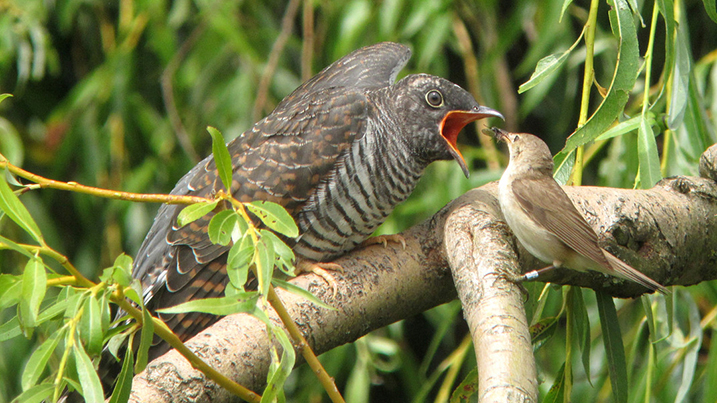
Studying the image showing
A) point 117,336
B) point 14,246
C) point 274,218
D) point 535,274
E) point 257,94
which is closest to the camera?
point 14,246

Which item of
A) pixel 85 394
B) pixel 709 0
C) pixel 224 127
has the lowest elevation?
pixel 85 394

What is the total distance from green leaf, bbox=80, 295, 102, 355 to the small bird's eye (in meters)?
1.34

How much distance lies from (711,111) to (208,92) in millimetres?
2262

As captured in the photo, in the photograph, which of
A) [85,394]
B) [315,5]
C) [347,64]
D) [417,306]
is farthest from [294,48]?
[85,394]

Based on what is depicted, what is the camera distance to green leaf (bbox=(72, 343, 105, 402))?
2.98 feet

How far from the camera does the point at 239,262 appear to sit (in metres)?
0.88

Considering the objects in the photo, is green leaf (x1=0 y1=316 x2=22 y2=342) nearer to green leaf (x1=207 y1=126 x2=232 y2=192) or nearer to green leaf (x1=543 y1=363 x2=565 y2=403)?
green leaf (x1=207 y1=126 x2=232 y2=192)

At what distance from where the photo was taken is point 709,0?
154 centimetres

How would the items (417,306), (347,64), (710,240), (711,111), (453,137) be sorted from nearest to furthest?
(417,306)
(710,240)
(453,137)
(347,64)
(711,111)

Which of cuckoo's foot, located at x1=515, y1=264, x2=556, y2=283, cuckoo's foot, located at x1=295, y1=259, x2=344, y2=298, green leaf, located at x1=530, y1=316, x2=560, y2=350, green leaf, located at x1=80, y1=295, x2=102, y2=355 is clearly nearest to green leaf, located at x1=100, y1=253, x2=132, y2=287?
green leaf, located at x1=80, y1=295, x2=102, y2=355

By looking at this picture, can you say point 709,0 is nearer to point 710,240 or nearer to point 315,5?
point 710,240

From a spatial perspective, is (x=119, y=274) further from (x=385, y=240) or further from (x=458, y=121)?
(x=458, y=121)

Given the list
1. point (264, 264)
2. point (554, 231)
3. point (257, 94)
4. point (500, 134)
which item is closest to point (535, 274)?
point (554, 231)

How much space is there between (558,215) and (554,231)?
0.15ft
